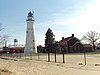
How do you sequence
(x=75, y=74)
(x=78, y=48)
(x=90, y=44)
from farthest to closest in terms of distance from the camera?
(x=90, y=44), (x=78, y=48), (x=75, y=74)

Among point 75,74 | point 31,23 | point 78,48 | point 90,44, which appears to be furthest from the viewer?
point 90,44

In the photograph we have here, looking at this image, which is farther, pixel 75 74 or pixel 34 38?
pixel 34 38

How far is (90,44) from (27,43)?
37726 mm

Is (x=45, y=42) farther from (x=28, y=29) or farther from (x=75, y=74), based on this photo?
(x=75, y=74)

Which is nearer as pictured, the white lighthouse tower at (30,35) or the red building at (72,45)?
the white lighthouse tower at (30,35)

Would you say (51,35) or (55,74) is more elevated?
(51,35)

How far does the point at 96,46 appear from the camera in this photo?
110 metres

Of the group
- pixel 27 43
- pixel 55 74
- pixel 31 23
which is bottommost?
pixel 55 74

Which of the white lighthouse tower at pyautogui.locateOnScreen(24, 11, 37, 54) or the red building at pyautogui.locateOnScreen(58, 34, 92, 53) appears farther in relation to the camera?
the red building at pyautogui.locateOnScreen(58, 34, 92, 53)

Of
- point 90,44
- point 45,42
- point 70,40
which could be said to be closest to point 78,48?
point 70,40

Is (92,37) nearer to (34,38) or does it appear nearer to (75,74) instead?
(34,38)

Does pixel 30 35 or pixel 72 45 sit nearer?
pixel 30 35

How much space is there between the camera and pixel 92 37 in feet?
355

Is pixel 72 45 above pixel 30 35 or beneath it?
beneath
